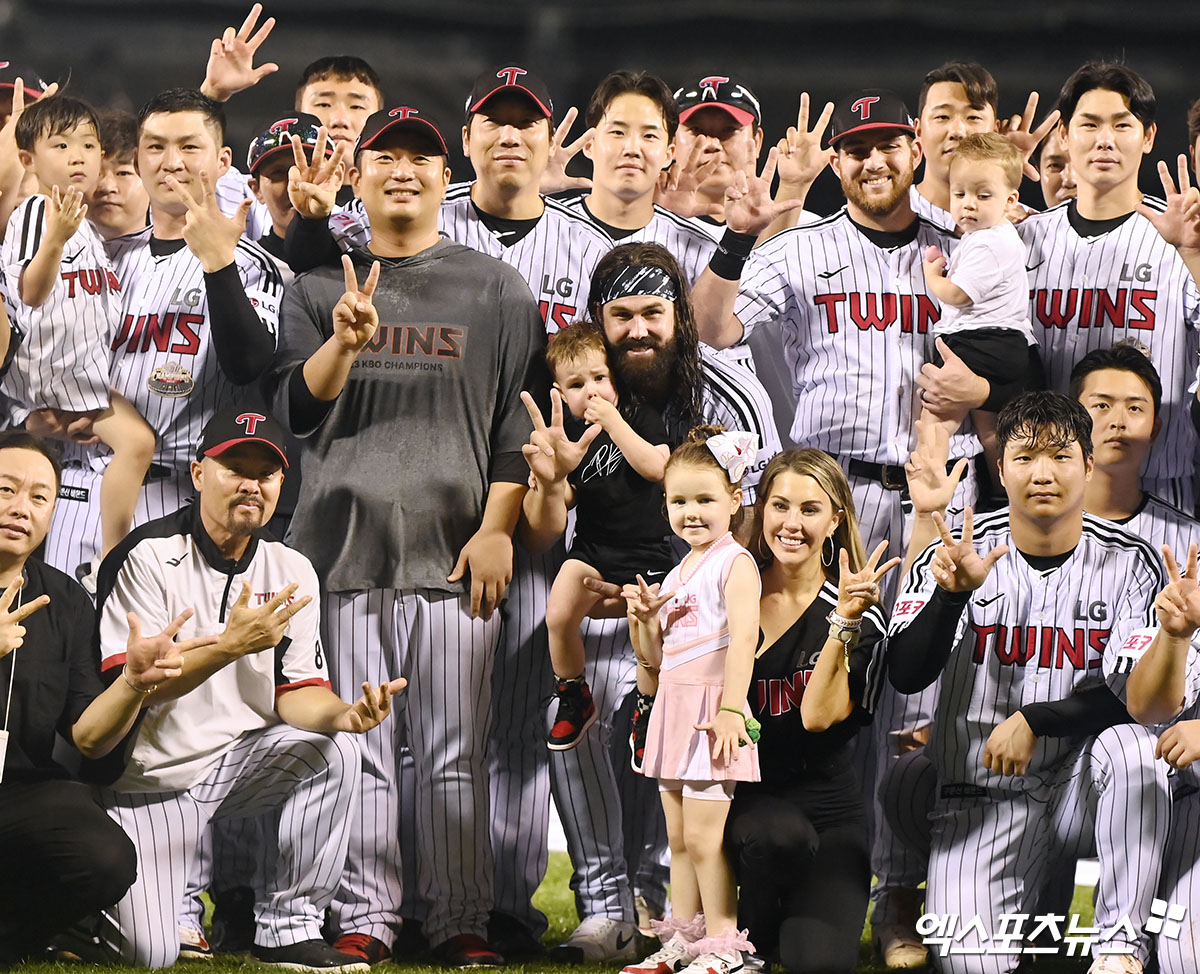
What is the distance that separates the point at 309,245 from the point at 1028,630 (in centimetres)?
234

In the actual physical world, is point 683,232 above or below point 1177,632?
above

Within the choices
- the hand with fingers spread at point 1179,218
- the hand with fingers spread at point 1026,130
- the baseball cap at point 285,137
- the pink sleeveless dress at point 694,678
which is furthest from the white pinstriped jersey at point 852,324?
the baseball cap at point 285,137

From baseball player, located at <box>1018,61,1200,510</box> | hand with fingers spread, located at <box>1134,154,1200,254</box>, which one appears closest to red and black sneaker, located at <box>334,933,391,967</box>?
baseball player, located at <box>1018,61,1200,510</box>

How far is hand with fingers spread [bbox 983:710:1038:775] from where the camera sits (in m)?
4.05

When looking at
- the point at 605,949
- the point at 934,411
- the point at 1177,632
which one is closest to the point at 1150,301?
the point at 934,411

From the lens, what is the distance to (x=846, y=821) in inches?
155

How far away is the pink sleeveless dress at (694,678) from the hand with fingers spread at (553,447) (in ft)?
1.60

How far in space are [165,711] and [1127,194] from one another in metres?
3.22

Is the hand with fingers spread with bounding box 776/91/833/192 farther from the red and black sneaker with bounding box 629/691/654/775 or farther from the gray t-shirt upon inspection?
the red and black sneaker with bounding box 629/691/654/775

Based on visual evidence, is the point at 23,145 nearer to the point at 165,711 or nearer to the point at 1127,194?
the point at 165,711

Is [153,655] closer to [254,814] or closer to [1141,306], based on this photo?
[254,814]

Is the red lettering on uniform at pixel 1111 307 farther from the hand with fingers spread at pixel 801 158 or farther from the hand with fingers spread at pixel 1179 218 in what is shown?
the hand with fingers spread at pixel 801 158

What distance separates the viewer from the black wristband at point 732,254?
4445 millimetres

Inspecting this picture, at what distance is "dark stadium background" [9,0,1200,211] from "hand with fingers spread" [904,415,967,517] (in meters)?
0.87
